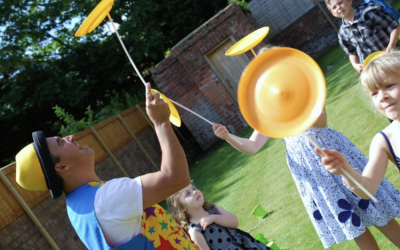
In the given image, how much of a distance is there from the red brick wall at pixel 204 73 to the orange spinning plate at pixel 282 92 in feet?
35.0

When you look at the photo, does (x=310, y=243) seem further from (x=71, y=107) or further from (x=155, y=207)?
(x=71, y=107)

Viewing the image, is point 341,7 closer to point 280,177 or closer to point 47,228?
point 280,177

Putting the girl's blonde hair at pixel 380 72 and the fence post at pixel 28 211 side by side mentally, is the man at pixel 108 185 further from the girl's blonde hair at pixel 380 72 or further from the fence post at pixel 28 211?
the fence post at pixel 28 211

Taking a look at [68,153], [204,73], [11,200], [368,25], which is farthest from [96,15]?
[204,73]

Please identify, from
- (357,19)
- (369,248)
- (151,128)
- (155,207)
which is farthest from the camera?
(151,128)

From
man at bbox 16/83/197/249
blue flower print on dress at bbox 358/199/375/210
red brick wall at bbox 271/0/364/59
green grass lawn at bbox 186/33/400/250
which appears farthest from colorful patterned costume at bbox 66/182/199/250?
red brick wall at bbox 271/0/364/59

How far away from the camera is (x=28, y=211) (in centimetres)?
738

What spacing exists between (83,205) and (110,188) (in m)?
0.18

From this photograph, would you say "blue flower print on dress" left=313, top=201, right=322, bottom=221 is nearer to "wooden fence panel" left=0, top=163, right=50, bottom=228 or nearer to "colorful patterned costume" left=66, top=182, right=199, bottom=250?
"colorful patterned costume" left=66, top=182, right=199, bottom=250

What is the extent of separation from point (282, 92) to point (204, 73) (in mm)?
11067

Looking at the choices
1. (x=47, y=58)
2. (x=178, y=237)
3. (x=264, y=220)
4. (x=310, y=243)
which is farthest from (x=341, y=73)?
(x=47, y=58)

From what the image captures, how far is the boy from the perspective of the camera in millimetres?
4738

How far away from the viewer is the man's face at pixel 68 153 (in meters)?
2.42

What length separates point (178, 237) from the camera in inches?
104
